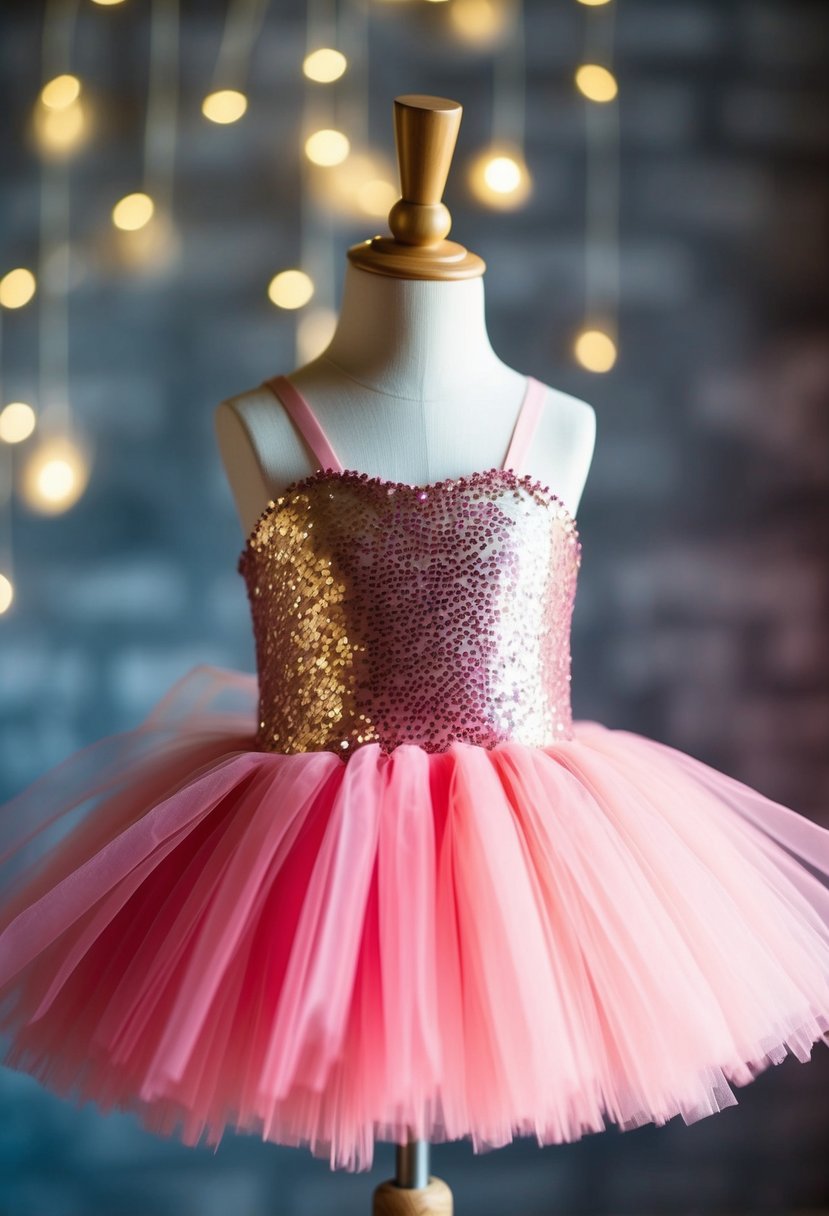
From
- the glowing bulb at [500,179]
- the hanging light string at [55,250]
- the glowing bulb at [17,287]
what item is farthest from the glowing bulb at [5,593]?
the glowing bulb at [500,179]

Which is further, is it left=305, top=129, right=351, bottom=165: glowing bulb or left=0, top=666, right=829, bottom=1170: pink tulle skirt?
left=305, top=129, right=351, bottom=165: glowing bulb

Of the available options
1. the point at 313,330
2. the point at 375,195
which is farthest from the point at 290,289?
the point at 375,195

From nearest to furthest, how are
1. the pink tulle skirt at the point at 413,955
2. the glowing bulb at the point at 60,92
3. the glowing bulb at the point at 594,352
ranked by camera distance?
the pink tulle skirt at the point at 413,955 < the glowing bulb at the point at 60,92 < the glowing bulb at the point at 594,352

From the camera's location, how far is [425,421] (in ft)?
4.15

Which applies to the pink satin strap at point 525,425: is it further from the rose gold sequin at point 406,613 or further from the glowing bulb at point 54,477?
the glowing bulb at point 54,477

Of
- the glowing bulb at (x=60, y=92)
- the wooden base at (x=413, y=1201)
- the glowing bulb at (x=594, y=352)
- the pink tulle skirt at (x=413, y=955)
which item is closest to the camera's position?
the pink tulle skirt at (x=413, y=955)

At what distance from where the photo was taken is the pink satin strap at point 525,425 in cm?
126

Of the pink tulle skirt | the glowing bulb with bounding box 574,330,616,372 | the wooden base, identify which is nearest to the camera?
the pink tulle skirt

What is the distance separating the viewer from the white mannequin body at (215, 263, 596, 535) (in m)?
1.25

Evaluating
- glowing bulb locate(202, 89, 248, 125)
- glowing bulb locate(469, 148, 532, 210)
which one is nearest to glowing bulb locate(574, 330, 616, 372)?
glowing bulb locate(469, 148, 532, 210)

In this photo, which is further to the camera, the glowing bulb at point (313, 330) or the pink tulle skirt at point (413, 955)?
the glowing bulb at point (313, 330)

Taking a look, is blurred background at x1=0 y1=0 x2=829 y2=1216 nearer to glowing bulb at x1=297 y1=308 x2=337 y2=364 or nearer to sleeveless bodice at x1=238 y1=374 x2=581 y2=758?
glowing bulb at x1=297 y1=308 x2=337 y2=364

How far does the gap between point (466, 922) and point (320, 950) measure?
4.9 inches

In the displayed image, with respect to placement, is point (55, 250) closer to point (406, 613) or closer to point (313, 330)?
point (313, 330)
